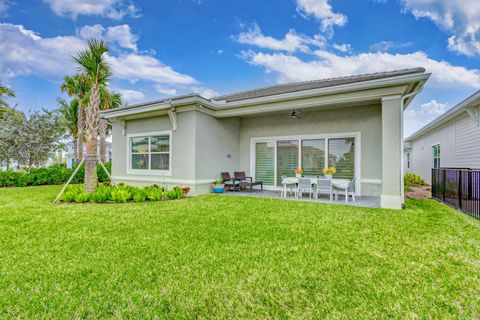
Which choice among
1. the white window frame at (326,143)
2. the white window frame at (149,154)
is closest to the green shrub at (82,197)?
the white window frame at (149,154)

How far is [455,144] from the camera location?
979 cm

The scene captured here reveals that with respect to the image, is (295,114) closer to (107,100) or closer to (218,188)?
(218,188)

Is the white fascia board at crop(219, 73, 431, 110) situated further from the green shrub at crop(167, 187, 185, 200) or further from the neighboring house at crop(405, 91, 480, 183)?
the green shrub at crop(167, 187, 185, 200)

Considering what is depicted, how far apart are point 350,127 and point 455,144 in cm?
563

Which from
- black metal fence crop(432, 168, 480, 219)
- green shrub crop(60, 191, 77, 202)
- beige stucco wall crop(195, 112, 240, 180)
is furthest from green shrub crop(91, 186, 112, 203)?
black metal fence crop(432, 168, 480, 219)

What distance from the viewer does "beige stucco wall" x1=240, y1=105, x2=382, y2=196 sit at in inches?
314

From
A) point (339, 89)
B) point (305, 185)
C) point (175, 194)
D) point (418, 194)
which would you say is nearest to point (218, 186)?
point (175, 194)

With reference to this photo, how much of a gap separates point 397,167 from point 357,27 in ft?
25.9

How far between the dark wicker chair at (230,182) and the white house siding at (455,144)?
880 centimetres

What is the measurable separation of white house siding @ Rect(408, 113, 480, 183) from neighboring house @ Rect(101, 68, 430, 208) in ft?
11.8

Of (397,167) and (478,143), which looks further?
(478,143)

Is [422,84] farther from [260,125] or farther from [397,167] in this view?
[260,125]

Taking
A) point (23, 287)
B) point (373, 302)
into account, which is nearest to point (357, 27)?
point (373, 302)

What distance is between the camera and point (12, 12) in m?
9.36
